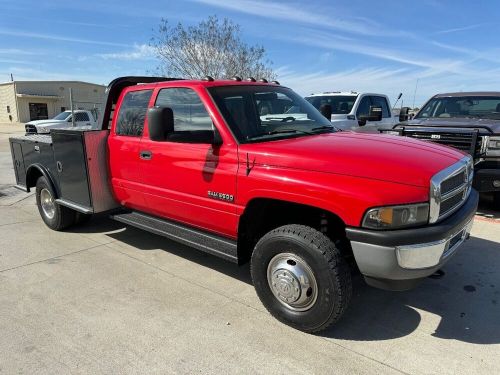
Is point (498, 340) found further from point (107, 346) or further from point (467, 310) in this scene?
point (107, 346)

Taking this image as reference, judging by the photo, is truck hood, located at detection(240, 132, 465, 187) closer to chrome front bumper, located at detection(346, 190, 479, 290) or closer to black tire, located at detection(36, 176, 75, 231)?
chrome front bumper, located at detection(346, 190, 479, 290)

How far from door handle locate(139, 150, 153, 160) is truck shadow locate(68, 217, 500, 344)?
1284 mm

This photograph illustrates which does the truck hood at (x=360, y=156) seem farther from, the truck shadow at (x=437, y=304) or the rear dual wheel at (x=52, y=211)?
the rear dual wheel at (x=52, y=211)

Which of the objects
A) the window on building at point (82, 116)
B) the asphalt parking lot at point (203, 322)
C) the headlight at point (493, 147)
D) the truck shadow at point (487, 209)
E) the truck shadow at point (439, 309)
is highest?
the window on building at point (82, 116)

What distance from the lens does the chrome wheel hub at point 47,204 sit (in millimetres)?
5845

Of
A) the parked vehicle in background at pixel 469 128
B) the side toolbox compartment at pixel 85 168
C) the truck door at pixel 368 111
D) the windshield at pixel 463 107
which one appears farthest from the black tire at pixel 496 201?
the side toolbox compartment at pixel 85 168

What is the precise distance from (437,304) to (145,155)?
316cm

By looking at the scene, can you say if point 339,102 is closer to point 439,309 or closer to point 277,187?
point 439,309

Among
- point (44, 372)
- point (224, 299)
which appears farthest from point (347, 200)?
point (44, 372)

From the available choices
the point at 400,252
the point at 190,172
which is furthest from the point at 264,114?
the point at 400,252

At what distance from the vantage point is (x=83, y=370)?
9.02ft

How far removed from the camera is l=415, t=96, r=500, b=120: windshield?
748 cm

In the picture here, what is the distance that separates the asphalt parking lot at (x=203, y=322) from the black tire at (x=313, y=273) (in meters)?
0.14

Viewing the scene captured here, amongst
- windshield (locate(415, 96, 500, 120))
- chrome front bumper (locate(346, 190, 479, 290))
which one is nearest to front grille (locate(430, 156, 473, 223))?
chrome front bumper (locate(346, 190, 479, 290))
